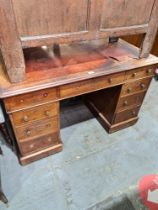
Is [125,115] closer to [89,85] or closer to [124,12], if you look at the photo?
[89,85]

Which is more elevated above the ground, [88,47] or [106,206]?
[88,47]

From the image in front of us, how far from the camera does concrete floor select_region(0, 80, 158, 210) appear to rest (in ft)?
4.42

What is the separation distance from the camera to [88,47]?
5.12 feet

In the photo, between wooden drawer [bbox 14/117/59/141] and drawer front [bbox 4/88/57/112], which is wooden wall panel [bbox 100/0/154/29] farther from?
wooden drawer [bbox 14/117/59/141]

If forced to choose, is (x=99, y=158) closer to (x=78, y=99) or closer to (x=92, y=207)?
(x=92, y=207)

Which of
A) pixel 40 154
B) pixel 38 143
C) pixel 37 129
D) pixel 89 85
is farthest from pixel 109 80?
pixel 40 154

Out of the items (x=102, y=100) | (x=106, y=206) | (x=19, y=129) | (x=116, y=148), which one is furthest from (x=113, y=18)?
(x=106, y=206)

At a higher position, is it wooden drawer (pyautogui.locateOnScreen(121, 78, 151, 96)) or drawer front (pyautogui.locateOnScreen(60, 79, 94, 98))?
drawer front (pyautogui.locateOnScreen(60, 79, 94, 98))

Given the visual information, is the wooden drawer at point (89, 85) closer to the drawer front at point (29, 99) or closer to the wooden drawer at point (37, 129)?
the drawer front at point (29, 99)

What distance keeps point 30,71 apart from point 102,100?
97cm

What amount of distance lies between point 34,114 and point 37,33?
0.56m

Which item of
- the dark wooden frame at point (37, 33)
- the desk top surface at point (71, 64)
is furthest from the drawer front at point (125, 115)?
the dark wooden frame at point (37, 33)

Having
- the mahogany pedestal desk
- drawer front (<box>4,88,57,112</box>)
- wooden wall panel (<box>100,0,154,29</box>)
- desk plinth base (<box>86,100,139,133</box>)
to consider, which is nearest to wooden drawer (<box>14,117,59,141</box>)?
the mahogany pedestal desk

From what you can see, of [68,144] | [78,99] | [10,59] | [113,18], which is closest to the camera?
[10,59]
